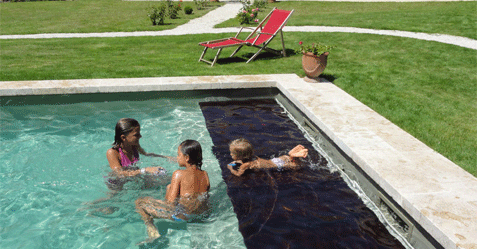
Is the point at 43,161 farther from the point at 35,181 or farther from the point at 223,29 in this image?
the point at 223,29

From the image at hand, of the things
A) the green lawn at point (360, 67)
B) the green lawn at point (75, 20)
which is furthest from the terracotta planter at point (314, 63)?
the green lawn at point (75, 20)

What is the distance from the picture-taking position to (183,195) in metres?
4.22

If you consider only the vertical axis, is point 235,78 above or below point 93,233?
above

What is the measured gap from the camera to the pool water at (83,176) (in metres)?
4.38

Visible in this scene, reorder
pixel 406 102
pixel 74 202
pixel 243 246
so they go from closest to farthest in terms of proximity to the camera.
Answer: pixel 243 246, pixel 74 202, pixel 406 102

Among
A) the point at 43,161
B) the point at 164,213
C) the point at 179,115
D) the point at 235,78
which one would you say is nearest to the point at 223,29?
the point at 235,78

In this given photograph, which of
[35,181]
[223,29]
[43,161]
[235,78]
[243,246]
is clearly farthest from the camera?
[223,29]

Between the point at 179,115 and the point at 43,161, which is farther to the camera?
the point at 179,115

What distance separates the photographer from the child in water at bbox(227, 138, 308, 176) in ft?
16.8

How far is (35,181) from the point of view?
5535 mm

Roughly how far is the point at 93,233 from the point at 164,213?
853 mm

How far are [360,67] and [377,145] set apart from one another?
506 cm

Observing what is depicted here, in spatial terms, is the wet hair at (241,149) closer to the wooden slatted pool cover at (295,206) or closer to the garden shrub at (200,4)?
the wooden slatted pool cover at (295,206)

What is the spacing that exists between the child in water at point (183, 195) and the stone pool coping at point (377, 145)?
2.03 metres
